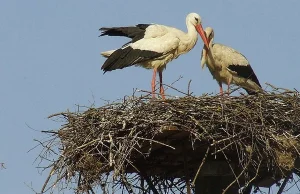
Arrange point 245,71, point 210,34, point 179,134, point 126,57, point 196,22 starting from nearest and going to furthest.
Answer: point 179,134 < point 126,57 < point 196,22 < point 210,34 < point 245,71

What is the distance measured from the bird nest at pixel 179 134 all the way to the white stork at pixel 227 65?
3.16 metres

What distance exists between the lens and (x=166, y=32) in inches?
473

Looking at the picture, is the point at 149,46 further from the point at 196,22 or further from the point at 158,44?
the point at 196,22

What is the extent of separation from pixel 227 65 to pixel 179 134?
387 centimetres

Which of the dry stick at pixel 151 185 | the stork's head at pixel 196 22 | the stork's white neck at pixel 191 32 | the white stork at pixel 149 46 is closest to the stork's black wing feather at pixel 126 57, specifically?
the white stork at pixel 149 46

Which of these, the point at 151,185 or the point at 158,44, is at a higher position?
the point at 158,44

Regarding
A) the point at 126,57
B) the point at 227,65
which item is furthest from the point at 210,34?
the point at 126,57

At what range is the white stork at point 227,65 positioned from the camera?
42.8ft

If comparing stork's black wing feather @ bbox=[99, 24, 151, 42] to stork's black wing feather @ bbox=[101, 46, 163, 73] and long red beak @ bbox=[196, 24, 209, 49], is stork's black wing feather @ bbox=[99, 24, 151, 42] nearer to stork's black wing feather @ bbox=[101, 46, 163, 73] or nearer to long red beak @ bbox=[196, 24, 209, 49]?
stork's black wing feather @ bbox=[101, 46, 163, 73]

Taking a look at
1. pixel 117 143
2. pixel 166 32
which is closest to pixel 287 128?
pixel 117 143

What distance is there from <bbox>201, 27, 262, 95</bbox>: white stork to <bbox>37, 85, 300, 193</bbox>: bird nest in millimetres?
3162

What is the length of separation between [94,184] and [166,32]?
314 cm

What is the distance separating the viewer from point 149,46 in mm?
11852

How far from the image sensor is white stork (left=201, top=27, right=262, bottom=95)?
13031 millimetres
